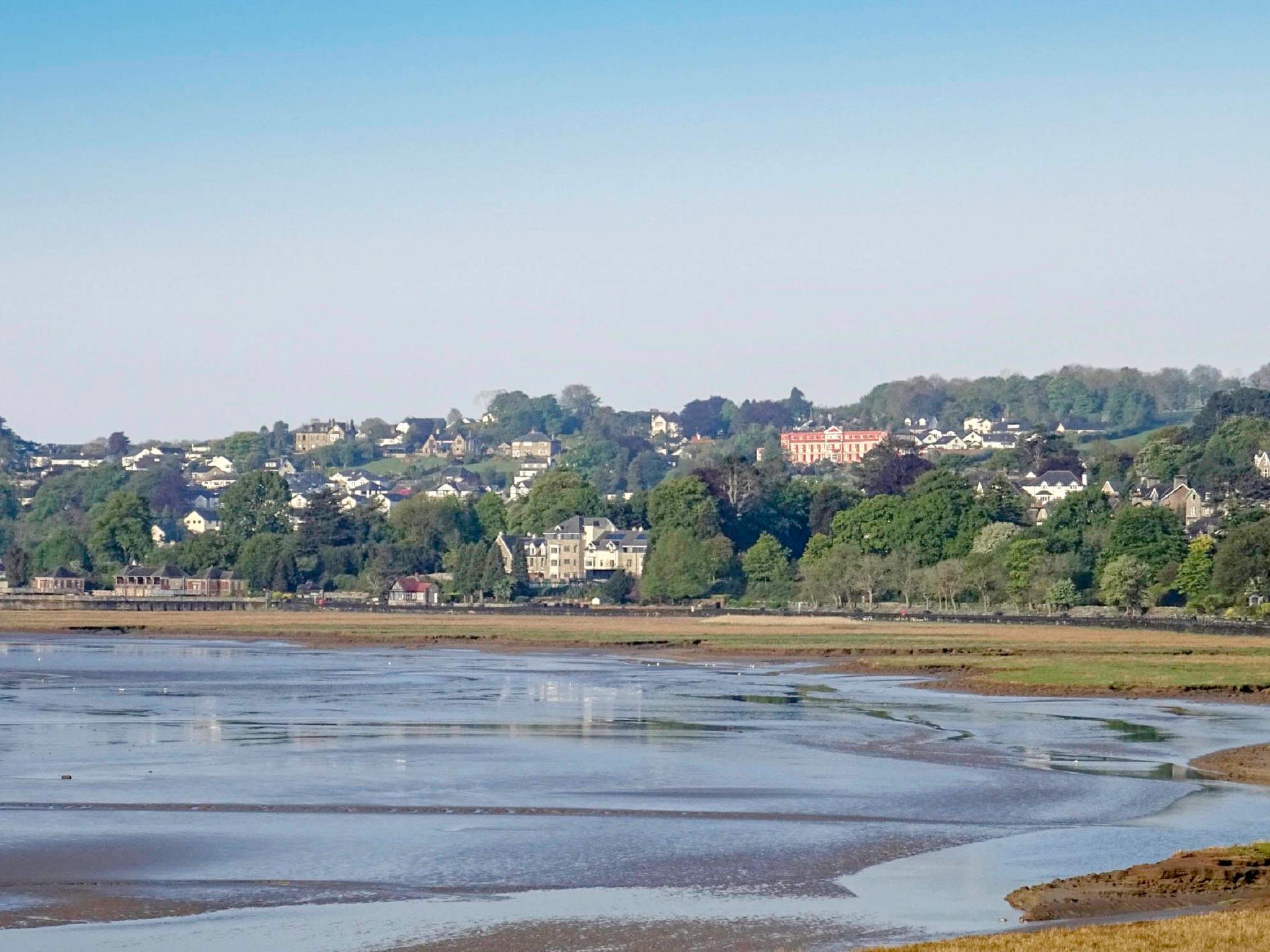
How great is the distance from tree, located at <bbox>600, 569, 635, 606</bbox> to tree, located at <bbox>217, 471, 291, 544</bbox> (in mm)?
45262

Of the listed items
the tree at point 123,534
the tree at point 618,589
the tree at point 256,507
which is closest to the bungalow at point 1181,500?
the tree at point 618,589

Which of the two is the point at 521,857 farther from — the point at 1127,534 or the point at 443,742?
the point at 1127,534

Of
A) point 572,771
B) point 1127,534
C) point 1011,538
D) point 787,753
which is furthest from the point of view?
point 1011,538

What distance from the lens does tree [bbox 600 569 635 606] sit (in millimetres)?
147125

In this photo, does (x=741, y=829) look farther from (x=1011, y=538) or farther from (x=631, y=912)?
(x=1011, y=538)

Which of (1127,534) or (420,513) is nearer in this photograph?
(1127,534)

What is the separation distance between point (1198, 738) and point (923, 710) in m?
9.86

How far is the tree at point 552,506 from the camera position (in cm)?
18138

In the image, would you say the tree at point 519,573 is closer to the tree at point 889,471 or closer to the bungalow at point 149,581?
the bungalow at point 149,581

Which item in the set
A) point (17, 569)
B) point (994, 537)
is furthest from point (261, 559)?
point (994, 537)

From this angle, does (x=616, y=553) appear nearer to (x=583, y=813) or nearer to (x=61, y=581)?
(x=61, y=581)

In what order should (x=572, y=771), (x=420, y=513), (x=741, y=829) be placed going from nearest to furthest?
(x=741, y=829)
(x=572, y=771)
(x=420, y=513)

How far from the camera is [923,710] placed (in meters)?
49.5

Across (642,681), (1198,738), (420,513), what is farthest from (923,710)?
(420,513)
